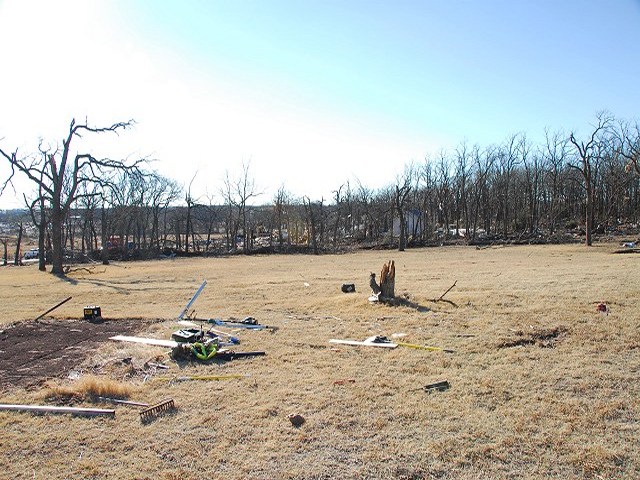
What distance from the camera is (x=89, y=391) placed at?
558 cm

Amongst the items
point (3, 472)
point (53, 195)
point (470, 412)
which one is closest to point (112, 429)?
point (3, 472)

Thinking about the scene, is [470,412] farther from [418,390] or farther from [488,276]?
[488,276]

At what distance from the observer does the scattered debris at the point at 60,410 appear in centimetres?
500

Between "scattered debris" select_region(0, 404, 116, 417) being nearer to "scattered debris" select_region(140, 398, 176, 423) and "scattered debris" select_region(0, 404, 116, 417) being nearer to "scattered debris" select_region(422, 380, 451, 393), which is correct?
"scattered debris" select_region(140, 398, 176, 423)

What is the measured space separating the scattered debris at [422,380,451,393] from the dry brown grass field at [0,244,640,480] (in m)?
0.11

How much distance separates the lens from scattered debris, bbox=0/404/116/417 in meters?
5.00

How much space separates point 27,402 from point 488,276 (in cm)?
1319

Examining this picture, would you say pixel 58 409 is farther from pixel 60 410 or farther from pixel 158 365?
pixel 158 365

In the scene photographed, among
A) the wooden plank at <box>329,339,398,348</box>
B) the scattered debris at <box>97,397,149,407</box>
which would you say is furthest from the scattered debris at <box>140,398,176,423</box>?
the wooden plank at <box>329,339,398,348</box>

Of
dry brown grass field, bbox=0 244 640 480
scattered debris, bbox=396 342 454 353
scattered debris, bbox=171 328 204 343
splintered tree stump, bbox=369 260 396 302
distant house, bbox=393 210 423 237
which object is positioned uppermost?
distant house, bbox=393 210 423 237

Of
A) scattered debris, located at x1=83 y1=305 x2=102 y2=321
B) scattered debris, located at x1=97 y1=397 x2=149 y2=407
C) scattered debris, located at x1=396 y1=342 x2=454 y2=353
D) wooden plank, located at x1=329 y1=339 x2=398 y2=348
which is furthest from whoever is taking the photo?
scattered debris, located at x1=83 y1=305 x2=102 y2=321

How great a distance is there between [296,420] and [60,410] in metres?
2.65

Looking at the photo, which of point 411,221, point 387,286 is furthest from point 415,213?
point 387,286

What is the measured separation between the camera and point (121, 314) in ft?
37.7
